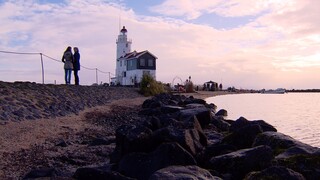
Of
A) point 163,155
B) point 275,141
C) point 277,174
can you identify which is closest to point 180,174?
point 163,155

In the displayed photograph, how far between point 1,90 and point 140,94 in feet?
71.3

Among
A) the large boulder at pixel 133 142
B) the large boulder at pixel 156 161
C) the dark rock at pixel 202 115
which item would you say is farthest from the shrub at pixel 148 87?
the large boulder at pixel 156 161

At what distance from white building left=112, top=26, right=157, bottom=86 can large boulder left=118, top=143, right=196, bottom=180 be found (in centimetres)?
4266

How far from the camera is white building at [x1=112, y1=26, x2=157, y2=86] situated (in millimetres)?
54531

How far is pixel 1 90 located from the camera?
12.6 meters

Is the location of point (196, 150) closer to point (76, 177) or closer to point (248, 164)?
point (248, 164)

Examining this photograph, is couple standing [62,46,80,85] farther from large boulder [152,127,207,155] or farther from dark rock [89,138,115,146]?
large boulder [152,127,207,155]

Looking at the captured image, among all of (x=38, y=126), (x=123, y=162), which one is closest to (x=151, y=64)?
(x=38, y=126)

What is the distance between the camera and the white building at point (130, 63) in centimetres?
5453

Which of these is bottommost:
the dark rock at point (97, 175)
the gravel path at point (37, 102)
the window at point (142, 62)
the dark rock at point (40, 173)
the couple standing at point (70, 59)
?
the dark rock at point (40, 173)

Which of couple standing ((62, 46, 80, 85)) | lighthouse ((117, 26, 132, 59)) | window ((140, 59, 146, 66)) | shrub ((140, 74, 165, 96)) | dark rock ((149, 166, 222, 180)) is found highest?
lighthouse ((117, 26, 132, 59))

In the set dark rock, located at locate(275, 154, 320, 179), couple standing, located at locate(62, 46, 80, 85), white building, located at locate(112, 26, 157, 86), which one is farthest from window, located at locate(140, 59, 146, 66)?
dark rock, located at locate(275, 154, 320, 179)

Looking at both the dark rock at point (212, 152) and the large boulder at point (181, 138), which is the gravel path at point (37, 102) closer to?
the large boulder at point (181, 138)

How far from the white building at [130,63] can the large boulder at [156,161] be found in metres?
A: 42.7
